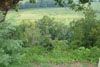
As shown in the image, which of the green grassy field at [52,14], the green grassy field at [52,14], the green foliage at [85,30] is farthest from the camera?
the green grassy field at [52,14]

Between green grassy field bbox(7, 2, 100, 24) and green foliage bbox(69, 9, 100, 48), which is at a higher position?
green foliage bbox(69, 9, 100, 48)

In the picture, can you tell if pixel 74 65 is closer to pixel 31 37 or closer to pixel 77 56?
pixel 77 56

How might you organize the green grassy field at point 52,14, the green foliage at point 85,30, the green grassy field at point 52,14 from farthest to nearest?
the green grassy field at point 52,14 < the green grassy field at point 52,14 < the green foliage at point 85,30

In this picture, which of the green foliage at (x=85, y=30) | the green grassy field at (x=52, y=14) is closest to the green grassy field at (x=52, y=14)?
the green grassy field at (x=52, y=14)

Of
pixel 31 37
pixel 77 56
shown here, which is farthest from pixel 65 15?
pixel 77 56

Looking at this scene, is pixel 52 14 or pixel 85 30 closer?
pixel 85 30

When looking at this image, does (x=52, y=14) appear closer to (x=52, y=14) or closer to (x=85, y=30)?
(x=52, y=14)

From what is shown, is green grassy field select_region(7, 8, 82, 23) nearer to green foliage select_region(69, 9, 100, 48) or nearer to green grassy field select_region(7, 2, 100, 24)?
green grassy field select_region(7, 2, 100, 24)

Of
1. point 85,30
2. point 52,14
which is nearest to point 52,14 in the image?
point 52,14

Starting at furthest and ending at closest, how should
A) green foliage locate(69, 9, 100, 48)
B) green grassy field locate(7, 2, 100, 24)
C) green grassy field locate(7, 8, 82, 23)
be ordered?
green grassy field locate(7, 8, 82, 23) < green grassy field locate(7, 2, 100, 24) < green foliage locate(69, 9, 100, 48)

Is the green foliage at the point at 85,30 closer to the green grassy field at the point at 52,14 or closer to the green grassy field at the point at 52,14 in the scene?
the green grassy field at the point at 52,14

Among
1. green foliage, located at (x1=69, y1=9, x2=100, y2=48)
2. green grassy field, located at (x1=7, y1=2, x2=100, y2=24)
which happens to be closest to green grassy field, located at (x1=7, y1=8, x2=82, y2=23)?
green grassy field, located at (x1=7, y1=2, x2=100, y2=24)

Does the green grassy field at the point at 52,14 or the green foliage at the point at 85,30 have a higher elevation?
the green foliage at the point at 85,30

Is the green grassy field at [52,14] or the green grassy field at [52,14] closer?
the green grassy field at [52,14]
